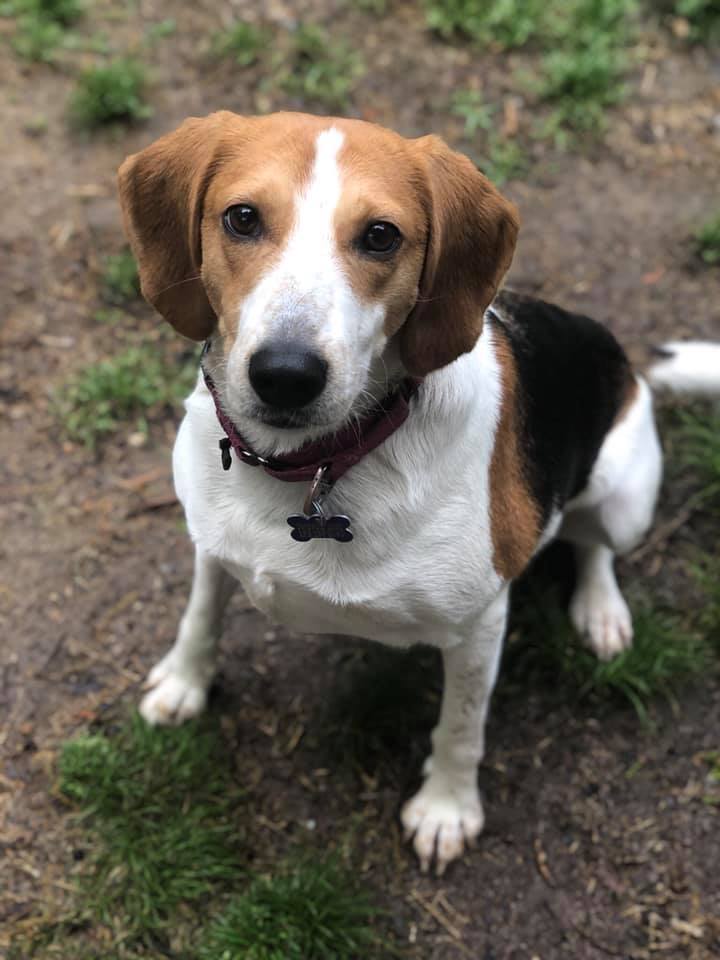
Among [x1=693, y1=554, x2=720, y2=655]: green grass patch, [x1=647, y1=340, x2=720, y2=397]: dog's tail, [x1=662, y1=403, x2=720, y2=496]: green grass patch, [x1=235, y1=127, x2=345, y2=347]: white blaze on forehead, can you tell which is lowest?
[x1=693, y1=554, x2=720, y2=655]: green grass patch

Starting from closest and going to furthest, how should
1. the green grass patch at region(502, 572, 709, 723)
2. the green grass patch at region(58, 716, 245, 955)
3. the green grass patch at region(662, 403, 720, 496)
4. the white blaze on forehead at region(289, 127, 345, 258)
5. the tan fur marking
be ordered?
1. the white blaze on forehead at region(289, 127, 345, 258)
2. the tan fur marking
3. the green grass patch at region(58, 716, 245, 955)
4. the green grass patch at region(502, 572, 709, 723)
5. the green grass patch at region(662, 403, 720, 496)

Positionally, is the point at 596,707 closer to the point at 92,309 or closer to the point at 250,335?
the point at 250,335

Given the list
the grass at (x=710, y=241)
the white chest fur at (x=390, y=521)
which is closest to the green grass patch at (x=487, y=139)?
the grass at (x=710, y=241)

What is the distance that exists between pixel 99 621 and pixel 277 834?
1.12m

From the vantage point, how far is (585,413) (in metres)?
3.60

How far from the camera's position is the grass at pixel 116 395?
4.75 meters

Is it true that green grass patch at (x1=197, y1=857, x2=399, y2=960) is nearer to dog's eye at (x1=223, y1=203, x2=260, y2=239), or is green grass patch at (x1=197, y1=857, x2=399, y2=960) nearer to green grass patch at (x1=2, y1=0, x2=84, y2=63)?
dog's eye at (x1=223, y1=203, x2=260, y2=239)

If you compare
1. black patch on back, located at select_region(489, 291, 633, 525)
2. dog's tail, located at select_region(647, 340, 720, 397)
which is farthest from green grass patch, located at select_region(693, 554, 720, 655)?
black patch on back, located at select_region(489, 291, 633, 525)

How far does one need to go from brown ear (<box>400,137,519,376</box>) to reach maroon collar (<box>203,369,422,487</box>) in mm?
142

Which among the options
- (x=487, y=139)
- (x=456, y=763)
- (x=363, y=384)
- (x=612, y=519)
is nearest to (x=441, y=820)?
(x=456, y=763)

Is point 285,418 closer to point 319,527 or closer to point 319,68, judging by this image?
point 319,527

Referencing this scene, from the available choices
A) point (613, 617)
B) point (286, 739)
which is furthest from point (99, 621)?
point (613, 617)

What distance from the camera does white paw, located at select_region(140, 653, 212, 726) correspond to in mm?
3900

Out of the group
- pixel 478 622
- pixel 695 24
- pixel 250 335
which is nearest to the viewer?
pixel 250 335
